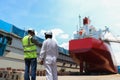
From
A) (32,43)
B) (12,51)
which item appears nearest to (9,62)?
(12,51)

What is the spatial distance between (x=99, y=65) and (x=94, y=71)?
1.49ft

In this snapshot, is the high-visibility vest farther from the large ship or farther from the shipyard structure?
the shipyard structure

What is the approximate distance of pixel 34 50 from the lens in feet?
16.9

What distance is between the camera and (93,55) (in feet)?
33.5

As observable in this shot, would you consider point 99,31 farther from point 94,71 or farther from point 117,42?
point 94,71

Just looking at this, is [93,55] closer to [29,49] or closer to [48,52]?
[29,49]

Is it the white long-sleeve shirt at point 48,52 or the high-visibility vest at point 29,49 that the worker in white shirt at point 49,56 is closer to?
the white long-sleeve shirt at point 48,52

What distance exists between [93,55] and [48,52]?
5.92 m

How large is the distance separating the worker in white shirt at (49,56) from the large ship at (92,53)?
18.0ft

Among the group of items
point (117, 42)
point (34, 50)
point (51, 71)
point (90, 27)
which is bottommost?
point (51, 71)

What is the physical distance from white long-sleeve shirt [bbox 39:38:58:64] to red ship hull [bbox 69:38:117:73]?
5.49m

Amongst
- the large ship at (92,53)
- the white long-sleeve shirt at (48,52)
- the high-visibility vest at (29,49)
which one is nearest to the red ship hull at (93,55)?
the large ship at (92,53)

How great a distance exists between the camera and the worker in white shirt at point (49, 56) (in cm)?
445

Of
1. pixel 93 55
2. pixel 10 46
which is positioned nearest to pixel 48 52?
pixel 93 55
